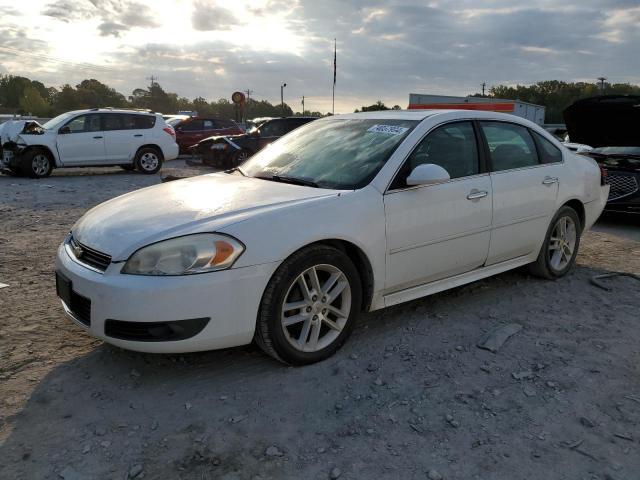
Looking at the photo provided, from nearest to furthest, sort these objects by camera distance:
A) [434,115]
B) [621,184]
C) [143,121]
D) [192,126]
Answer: [434,115] < [621,184] < [143,121] < [192,126]

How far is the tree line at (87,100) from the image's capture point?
64.4m

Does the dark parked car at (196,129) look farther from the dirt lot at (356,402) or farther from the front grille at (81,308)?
the front grille at (81,308)

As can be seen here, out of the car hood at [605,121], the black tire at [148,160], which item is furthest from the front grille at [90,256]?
the black tire at [148,160]

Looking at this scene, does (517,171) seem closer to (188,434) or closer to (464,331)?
(464,331)

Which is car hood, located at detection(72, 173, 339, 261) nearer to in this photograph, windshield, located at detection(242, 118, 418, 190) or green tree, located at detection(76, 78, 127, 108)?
windshield, located at detection(242, 118, 418, 190)

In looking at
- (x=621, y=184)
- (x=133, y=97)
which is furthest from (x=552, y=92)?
(x=621, y=184)

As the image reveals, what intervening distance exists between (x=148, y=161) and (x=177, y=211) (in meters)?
11.5

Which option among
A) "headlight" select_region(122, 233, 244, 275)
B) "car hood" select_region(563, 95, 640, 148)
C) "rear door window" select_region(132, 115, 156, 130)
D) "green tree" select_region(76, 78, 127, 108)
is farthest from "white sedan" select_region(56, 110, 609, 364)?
"green tree" select_region(76, 78, 127, 108)

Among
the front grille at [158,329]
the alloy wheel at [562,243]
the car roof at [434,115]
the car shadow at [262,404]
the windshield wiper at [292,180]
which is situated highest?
the car roof at [434,115]

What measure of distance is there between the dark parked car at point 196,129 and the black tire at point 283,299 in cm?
1791

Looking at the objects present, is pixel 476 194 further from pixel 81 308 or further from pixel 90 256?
pixel 81 308

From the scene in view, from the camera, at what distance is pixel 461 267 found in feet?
13.0

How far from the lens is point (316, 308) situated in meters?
3.20

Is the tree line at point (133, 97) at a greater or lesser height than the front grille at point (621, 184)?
greater
